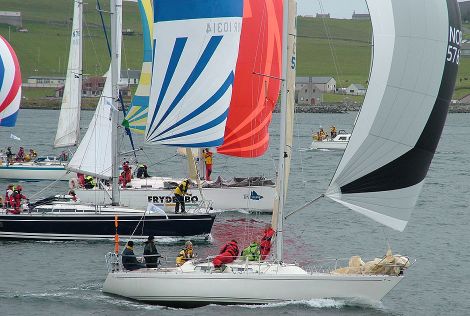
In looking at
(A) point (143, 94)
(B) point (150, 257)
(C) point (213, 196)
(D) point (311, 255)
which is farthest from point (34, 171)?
(B) point (150, 257)

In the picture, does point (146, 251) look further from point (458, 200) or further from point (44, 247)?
point (458, 200)

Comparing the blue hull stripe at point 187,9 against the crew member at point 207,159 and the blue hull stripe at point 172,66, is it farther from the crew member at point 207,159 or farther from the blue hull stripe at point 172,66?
the crew member at point 207,159

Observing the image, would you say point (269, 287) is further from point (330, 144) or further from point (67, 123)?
point (330, 144)

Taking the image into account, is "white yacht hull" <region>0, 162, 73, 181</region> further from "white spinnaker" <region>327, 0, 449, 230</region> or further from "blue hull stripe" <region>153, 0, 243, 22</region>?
"white spinnaker" <region>327, 0, 449, 230</region>

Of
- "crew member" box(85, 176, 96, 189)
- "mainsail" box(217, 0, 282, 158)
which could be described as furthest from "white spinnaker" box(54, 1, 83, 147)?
"mainsail" box(217, 0, 282, 158)

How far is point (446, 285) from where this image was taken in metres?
35.3

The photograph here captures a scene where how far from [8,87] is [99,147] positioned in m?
20.2

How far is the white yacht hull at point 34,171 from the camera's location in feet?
202

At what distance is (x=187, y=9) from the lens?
36.1 meters

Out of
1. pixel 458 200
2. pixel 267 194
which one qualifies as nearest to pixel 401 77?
pixel 267 194

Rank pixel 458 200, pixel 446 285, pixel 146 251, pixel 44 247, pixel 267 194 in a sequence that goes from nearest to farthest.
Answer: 1. pixel 146 251
2. pixel 446 285
3. pixel 44 247
4. pixel 267 194
5. pixel 458 200

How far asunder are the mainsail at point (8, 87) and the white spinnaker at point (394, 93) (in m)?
37.5

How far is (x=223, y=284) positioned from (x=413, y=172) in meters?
5.60

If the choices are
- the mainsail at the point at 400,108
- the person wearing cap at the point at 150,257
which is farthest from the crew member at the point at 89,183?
the mainsail at the point at 400,108
